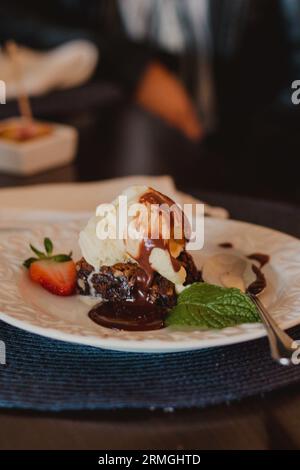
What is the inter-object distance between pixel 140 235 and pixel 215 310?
0.13 m

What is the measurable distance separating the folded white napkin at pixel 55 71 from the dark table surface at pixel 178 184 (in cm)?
8

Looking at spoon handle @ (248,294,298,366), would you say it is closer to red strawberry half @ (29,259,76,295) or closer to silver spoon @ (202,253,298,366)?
silver spoon @ (202,253,298,366)

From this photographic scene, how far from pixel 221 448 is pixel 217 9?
3.18 meters

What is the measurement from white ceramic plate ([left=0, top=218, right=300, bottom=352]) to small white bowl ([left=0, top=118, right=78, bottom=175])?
1.51ft

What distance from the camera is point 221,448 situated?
640 mm

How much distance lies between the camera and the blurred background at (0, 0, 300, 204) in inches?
64.3

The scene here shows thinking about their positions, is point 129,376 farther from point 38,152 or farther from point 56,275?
point 38,152

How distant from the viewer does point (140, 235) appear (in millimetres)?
843

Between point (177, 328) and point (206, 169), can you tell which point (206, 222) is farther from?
point (206, 169)

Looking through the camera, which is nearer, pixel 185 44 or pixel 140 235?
pixel 140 235

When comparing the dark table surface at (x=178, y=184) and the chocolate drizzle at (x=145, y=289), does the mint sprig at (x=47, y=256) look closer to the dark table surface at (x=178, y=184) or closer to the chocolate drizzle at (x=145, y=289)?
the chocolate drizzle at (x=145, y=289)

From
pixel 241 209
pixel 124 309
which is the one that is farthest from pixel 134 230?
pixel 241 209

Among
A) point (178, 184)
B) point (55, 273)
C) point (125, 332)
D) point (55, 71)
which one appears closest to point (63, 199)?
point (178, 184)

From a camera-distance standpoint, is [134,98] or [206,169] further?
[134,98]
